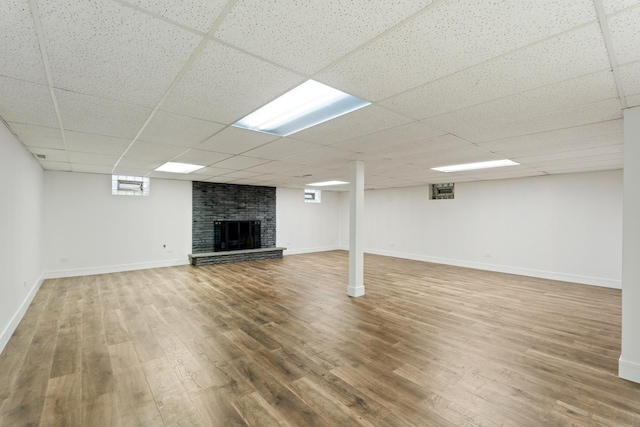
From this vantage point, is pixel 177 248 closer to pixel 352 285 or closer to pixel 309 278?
pixel 309 278

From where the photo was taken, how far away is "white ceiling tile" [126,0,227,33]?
46.3 inches

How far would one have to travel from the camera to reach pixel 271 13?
124 cm

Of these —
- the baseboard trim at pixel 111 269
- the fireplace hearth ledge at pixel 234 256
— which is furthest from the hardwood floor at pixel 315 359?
the fireplace hearth ledge at pixel 234 256

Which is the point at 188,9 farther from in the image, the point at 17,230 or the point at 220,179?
the point at 220,179

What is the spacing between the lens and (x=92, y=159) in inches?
184

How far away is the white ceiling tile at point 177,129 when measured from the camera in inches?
103

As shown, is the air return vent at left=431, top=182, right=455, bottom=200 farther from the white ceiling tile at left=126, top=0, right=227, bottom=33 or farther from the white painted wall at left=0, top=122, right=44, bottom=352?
the white painted wall at left=0, top=122, right=44, bottom=352

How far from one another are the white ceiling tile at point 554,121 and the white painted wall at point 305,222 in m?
7.23

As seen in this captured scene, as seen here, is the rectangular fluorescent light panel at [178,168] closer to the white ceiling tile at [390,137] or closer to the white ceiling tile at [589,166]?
the white ceiling tile at [390,137]

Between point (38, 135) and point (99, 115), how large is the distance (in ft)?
4.61

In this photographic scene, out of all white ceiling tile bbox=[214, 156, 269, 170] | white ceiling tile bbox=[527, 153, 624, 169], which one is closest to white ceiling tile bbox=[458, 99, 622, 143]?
white ceiling tile bbox=[527, 153, 624, 169]

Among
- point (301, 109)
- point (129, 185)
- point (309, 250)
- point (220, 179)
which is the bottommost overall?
point (309, 250)

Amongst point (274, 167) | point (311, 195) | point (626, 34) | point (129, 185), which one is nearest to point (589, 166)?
point (626, 34)

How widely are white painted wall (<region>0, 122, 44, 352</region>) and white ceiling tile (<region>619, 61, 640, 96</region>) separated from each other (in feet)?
16.6
